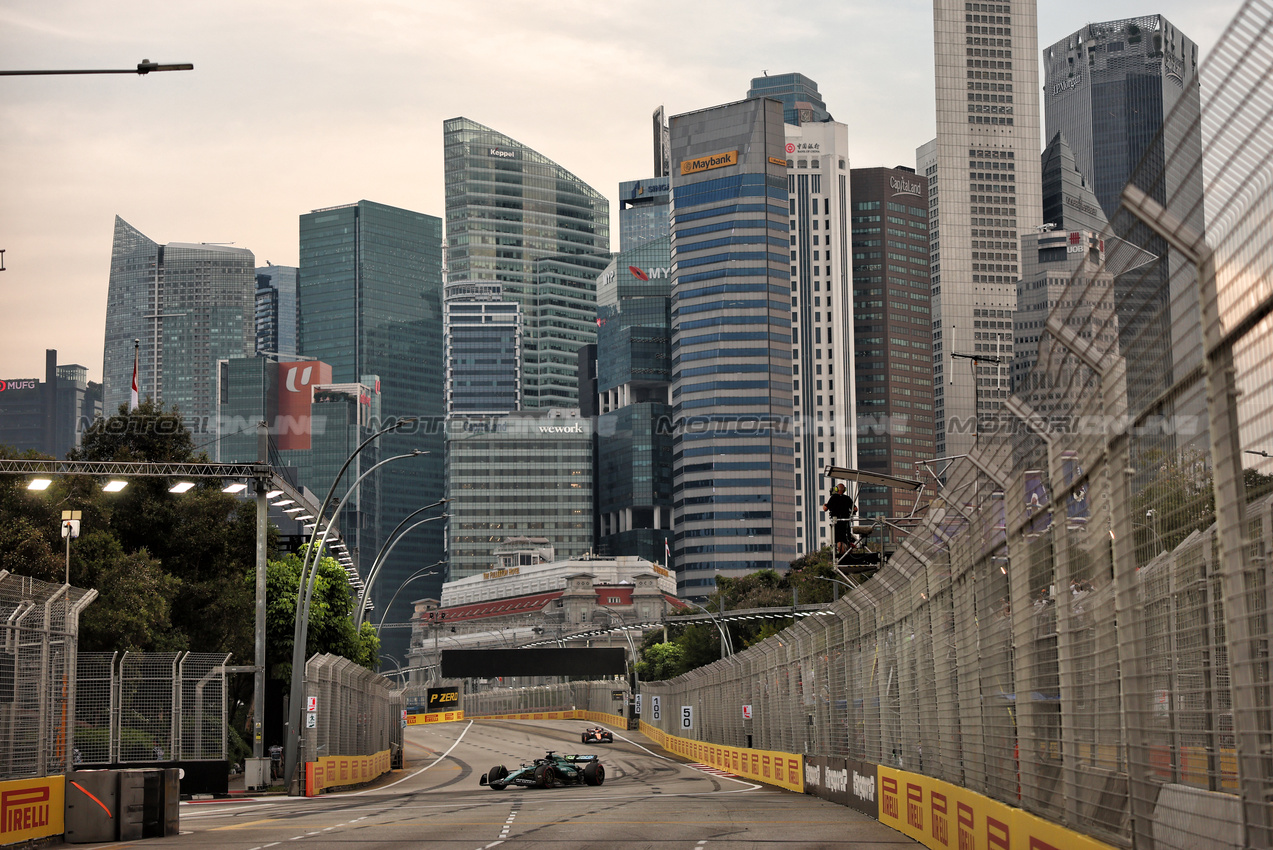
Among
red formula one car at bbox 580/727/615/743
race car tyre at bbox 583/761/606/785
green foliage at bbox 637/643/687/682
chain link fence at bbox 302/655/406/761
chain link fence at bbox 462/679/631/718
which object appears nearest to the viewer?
chain link fence at bbox 302/655/406/761

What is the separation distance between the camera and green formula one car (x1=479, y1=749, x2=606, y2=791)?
129 feet

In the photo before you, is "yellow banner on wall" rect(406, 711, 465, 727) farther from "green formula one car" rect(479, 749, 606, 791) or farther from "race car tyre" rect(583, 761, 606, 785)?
"race car tyre" rect(583, 761, 606, 785)

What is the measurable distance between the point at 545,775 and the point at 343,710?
262 inches

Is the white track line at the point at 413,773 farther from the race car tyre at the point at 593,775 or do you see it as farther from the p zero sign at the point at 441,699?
the p zero sign at the point at 441,699

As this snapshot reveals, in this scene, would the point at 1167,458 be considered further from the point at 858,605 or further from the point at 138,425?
the point at 138,425

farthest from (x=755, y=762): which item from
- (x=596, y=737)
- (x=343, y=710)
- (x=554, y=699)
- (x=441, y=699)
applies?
(x=554, y=699)

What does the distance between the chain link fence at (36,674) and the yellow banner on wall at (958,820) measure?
12124mm

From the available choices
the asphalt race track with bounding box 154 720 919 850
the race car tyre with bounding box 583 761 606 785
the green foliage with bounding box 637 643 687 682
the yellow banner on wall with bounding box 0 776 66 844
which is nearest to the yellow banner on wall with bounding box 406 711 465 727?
the green foliage with bounding box 637 643 687 682

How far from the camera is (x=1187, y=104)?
520 cm

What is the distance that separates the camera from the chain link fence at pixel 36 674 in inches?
755

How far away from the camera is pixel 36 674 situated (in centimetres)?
2012

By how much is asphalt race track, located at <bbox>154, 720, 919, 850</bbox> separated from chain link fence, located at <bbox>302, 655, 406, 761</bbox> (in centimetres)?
159

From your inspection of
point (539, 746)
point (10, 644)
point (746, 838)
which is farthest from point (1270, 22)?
point (539, 746)

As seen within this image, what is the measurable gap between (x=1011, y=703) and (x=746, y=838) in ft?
26.0
